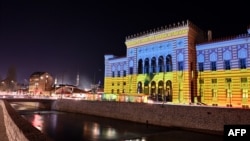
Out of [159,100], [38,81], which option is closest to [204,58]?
[159,100]

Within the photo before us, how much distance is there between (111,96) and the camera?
71312mm

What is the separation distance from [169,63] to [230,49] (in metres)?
16.5

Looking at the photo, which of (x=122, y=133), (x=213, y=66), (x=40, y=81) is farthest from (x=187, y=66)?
(x=40, y=81)

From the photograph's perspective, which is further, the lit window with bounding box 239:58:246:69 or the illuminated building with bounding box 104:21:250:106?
the illuminated building with bounding box 104:21:250:106

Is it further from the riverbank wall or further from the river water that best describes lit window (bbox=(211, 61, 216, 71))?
the river water

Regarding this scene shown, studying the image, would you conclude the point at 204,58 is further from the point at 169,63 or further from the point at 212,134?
the point at 212,134

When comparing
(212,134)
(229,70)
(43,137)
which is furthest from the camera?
(229,70)

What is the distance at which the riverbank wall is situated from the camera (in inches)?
1481

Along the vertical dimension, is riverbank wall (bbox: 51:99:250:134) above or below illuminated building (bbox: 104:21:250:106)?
below

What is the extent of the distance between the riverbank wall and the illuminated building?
→ 10.9 metres

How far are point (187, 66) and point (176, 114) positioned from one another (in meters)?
20.1

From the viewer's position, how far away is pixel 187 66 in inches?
2437

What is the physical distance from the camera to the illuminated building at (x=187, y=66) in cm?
5525

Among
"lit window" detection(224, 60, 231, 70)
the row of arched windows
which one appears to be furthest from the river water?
"lit window" detection(224, 60, 231, 70)
